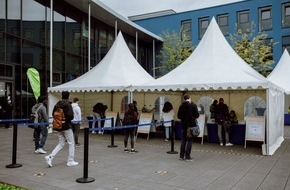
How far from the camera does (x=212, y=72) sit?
11016 millimetres

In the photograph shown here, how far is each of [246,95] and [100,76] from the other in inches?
260

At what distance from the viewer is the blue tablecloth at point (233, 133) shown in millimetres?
11201

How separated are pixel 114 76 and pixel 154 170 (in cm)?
729

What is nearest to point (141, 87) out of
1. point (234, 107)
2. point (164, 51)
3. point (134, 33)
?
point (234, 107)

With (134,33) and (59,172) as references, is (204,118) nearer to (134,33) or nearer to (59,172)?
(59,172)

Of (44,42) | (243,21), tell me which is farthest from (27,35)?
(243,21)

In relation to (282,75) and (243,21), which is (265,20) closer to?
(243,21)

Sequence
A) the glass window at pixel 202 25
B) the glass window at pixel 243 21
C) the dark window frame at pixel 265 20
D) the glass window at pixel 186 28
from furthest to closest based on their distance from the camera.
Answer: the glass window at pixel 186 28 < the glass window at pixel 202 25 < the glass window at pixel 243 21 < the dark window frame at pixel 265 20

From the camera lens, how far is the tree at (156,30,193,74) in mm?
31156

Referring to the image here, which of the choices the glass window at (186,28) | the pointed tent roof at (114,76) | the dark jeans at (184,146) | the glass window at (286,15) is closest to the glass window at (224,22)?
the glass window at (186,28)

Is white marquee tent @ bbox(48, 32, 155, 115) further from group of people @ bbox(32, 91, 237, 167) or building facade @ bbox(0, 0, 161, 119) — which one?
building facade @ bbox(0, 0, 161, 119)

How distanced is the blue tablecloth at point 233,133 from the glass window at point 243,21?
73.0 ft

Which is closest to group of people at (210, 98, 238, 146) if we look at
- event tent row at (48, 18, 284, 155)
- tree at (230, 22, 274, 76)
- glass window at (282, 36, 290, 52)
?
event tent row at (48, 18, 284, 155)

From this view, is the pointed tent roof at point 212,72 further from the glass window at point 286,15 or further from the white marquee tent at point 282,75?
the glass window at point 286,15
